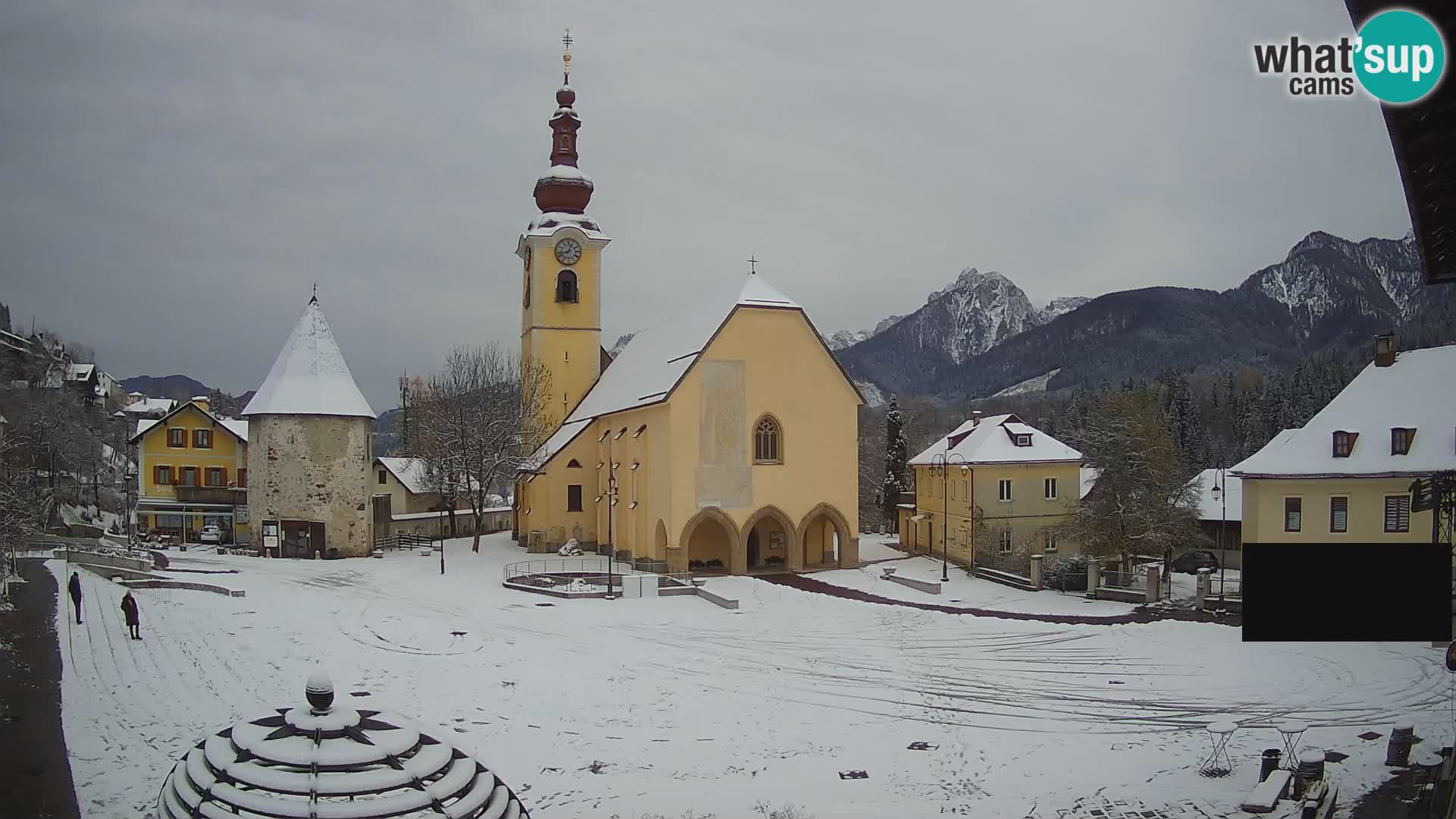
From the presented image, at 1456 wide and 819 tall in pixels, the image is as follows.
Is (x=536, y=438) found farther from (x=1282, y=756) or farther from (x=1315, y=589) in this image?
(x=1315, y=589)

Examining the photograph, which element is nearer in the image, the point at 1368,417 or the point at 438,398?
the point at 1368,417

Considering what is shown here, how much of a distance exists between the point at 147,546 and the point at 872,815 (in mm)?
36967

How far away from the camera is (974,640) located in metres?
21.9

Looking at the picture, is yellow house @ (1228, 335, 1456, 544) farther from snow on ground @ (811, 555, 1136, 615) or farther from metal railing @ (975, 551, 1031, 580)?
metal railing @ (975, 551, 1031, 580)

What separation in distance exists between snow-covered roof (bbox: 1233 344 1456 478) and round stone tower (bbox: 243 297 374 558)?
30.6 metres

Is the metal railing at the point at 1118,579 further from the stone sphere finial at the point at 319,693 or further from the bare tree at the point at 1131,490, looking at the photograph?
the stone sphere finial at the point at 319,693

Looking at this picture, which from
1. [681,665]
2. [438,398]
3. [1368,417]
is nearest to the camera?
[1368,417]

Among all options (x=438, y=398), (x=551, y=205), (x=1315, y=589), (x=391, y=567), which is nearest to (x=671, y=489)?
(x=391, y=567)

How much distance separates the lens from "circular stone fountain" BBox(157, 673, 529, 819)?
661cm

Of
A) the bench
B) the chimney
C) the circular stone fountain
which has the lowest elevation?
the bench

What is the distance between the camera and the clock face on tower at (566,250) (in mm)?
46625

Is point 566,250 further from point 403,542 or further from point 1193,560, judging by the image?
point 1193,560

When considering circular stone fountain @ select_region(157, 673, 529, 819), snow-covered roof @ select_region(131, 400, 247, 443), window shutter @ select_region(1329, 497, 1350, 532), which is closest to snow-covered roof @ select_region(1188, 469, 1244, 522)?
window shutter @ select_region(1329, 497, 1350, 532)

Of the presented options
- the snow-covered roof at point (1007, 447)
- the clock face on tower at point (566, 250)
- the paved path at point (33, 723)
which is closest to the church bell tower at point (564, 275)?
the clock face on tower at point (566, 250)
